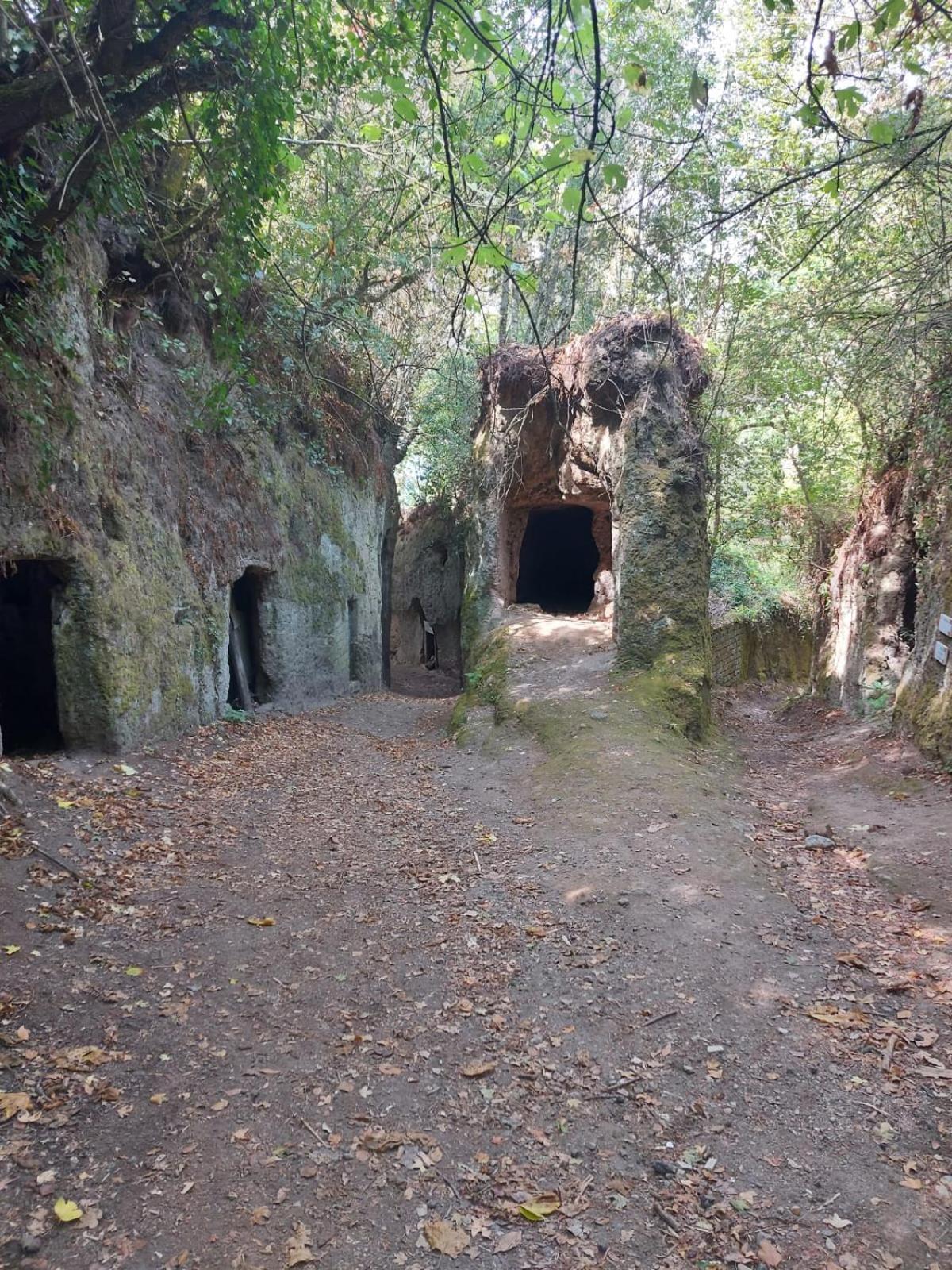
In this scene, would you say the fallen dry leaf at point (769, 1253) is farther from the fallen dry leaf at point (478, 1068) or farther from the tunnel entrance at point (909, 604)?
the tunnel entrance at point (909, 604)

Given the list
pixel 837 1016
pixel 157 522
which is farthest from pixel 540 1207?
pixel 157 522

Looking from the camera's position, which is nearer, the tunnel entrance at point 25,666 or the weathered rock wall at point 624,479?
the tunnel entrance at point 25,666

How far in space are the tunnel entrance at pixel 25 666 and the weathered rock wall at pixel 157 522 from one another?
4.49 ft

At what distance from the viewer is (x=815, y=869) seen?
5.89 m

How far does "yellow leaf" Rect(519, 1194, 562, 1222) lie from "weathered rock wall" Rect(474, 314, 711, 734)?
6.97 metres

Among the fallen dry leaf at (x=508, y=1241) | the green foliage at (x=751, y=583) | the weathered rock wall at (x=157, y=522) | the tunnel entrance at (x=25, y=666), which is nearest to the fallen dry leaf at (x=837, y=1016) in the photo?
the fallen dry leaf at (x=508, y=1241)

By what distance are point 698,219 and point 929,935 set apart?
11.0m

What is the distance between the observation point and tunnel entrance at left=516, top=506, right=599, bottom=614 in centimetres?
1855

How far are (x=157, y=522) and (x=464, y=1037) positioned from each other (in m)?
6.90

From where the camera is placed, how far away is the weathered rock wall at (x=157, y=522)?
22.0 feet

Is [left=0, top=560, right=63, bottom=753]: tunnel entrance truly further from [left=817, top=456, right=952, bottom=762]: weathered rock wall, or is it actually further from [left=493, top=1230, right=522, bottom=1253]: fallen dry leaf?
[left=817, top=456, right=952, bottom=762]: weathered rock wall

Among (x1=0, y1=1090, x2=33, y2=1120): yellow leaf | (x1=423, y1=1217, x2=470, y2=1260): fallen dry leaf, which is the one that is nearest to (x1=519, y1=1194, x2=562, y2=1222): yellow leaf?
(x1=423, y1=1217, x2=470, y2=1260): fallen dry leaf

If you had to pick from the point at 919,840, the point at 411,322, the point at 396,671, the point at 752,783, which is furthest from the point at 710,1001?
the point at 396,671

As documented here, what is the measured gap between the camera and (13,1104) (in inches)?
116
